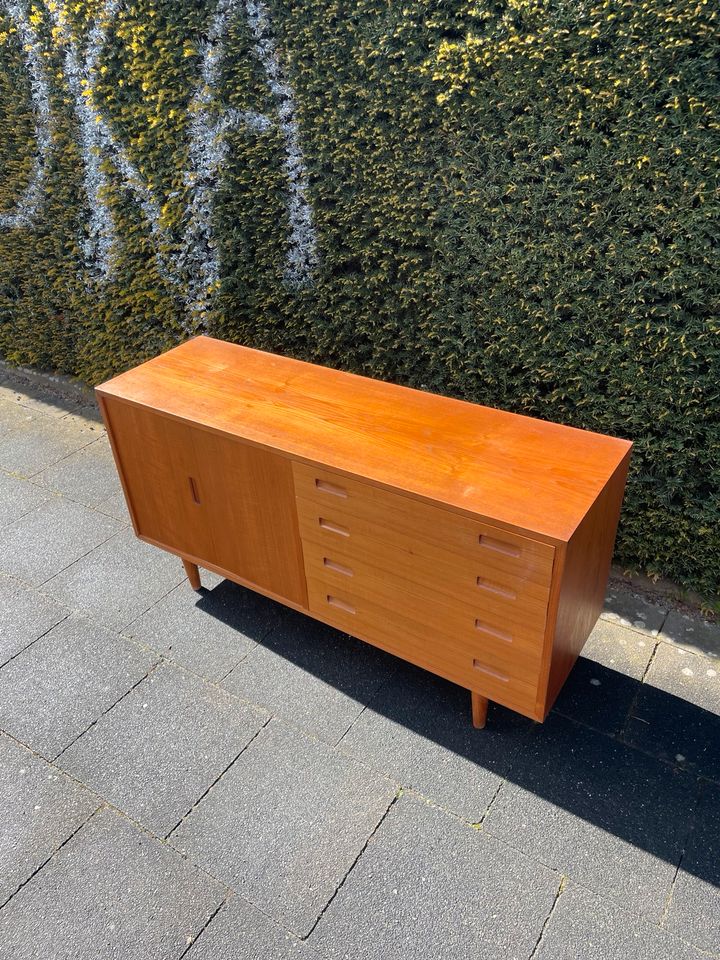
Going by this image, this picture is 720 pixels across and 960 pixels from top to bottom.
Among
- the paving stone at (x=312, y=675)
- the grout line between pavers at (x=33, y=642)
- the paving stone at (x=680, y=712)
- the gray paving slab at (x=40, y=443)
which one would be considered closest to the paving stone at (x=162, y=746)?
the paving stone at (x=312, y=675)

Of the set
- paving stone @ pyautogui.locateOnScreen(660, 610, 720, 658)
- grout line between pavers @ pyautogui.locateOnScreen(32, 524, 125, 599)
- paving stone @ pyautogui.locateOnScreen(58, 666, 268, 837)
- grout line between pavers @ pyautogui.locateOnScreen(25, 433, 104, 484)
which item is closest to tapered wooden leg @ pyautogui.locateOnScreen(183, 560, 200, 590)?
paving stone @ pyautogui.locateOnScreen(58, 666, 268, 837)

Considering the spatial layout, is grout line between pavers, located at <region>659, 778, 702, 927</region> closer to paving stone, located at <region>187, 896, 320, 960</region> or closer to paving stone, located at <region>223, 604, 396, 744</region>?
paving stone, located at <region>187, 896, 320, 960</region>

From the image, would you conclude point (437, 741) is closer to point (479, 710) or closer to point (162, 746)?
point (479, 710)

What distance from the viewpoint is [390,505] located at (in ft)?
8.68

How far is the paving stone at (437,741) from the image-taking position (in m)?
2.83

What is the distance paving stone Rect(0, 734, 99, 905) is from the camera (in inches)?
104

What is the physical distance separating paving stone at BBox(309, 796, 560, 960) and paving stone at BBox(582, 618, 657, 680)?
110 cm

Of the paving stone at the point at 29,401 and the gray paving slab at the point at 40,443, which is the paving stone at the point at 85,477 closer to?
the gray paving slab at the point at 40,443

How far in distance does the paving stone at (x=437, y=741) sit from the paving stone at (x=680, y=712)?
0.52 meters

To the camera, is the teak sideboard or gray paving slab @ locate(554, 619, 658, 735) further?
gray paving slab @ locate(554, 619, 658, 735)

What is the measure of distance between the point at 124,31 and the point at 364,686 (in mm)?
4063

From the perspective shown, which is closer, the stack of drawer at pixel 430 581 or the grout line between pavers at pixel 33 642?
the stack of drawer at pixel 430 581

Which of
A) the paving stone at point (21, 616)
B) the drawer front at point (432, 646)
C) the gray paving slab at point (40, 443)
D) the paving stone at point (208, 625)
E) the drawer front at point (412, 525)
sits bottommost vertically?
the paving stone at point (208, 625)

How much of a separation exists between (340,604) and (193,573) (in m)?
1.05
